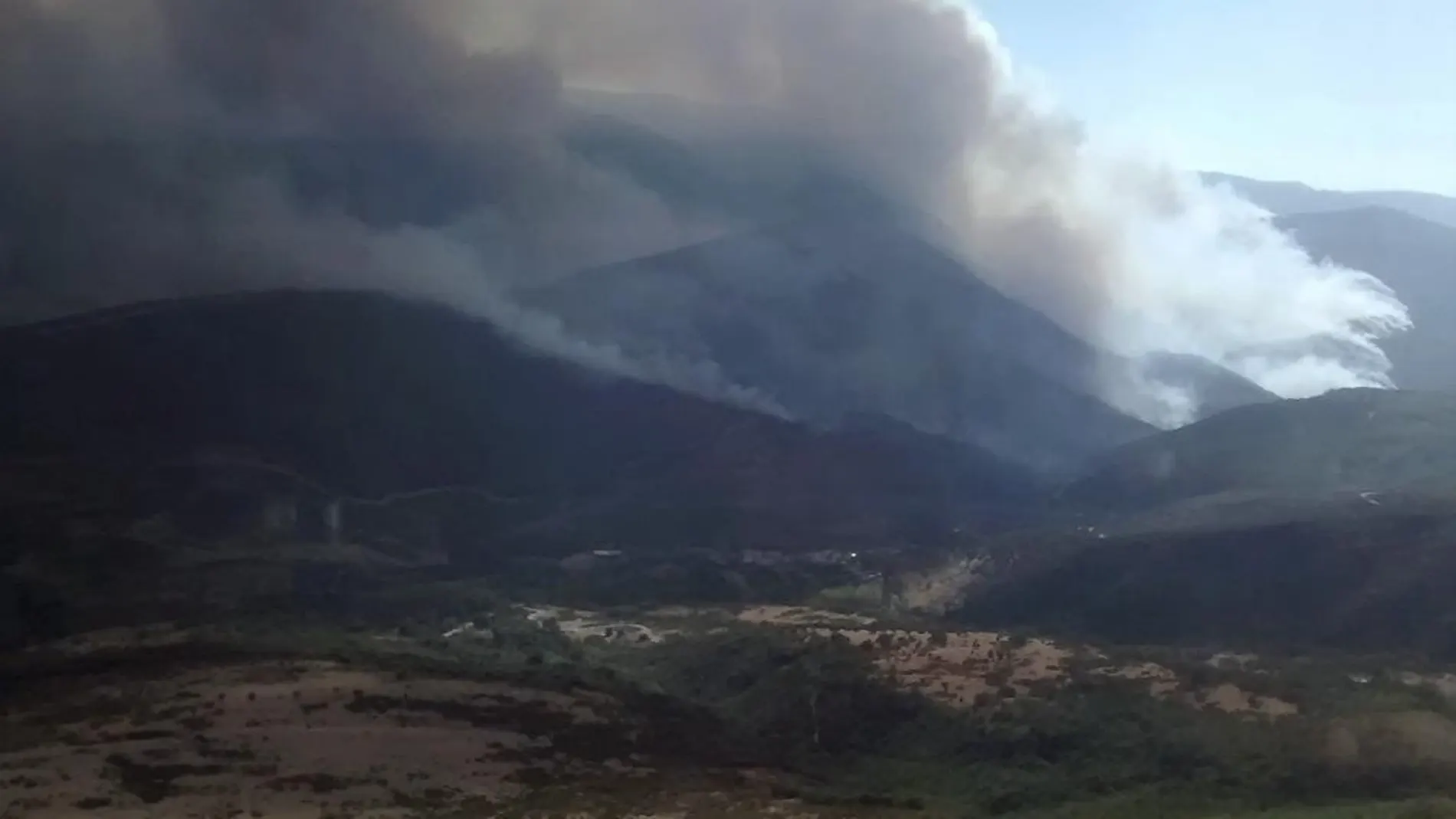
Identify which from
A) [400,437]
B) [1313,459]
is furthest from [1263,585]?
[400,437]

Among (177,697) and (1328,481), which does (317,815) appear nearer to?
(177,697)

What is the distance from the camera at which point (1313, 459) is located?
184 m

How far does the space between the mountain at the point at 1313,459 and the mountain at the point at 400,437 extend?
22326mm

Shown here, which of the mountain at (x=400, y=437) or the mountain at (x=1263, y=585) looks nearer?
the mountain at (x=1263, y=585)

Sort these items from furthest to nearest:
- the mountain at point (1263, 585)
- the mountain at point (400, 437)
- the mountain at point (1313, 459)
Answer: the mountain at point (1313, 459), the mountain at point (400, 437), the mountain at point (1263, 585)

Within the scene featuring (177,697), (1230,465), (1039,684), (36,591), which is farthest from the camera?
(1230,465)

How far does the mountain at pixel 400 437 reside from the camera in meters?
151

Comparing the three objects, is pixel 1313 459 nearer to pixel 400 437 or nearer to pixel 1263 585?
pixel 1263 585

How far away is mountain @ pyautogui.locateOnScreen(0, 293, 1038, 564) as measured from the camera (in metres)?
151

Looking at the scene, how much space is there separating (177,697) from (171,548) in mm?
56370

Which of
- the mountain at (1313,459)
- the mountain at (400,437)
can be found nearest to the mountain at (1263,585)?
the mountain at (1313,459)

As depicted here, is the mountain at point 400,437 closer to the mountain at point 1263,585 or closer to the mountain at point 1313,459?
the mountain at point 1313,459

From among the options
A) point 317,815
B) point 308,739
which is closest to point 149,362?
point 308,739

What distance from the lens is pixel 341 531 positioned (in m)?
154
